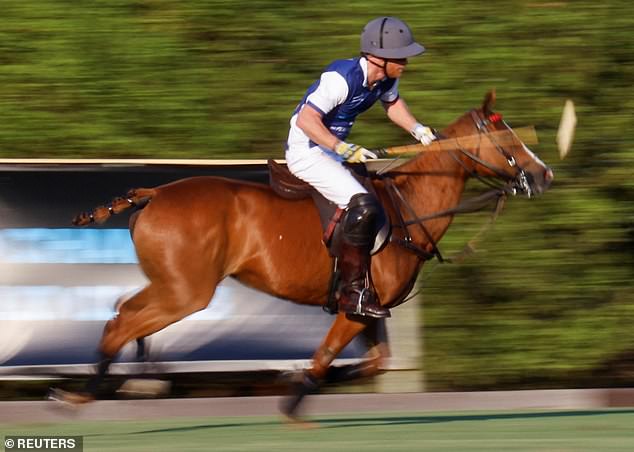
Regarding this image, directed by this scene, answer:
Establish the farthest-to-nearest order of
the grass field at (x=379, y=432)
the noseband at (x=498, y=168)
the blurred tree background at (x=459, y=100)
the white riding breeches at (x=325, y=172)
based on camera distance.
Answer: the blurred tree background at (x=459, y=100) → the noseband at (x=498, y=168) → the white riding breeches at (x=325, y=172) → the grass field at (x=379, y=432)

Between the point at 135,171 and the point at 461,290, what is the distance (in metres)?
2.56

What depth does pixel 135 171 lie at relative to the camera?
9406 mm

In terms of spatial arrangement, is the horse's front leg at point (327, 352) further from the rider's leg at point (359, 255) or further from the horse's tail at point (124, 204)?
the horse's tail at point (124, 204)

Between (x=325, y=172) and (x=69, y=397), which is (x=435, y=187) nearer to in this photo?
(x=325, y=172)

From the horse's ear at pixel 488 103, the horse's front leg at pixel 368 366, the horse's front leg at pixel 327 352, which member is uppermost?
the horse's ear at pixel 488 103

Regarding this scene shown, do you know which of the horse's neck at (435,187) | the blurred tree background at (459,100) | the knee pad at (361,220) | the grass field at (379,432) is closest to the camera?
the grass field at (379,432)

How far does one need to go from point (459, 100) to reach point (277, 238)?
2618 millimetres

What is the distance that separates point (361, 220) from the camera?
25.3 ft

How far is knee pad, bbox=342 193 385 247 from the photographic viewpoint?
25.3ft

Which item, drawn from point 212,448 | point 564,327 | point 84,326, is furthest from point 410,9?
point 212,448

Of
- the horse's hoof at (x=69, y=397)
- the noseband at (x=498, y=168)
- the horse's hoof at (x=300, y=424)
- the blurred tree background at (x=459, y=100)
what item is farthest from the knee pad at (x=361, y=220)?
the blurred tree background at (x=459, y=100)

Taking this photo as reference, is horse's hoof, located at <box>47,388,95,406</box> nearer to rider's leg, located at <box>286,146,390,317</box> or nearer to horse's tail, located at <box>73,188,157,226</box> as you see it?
horse's tail, located at <box>73,188,157,226</box>

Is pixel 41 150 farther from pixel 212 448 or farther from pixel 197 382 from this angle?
pixel 212 448

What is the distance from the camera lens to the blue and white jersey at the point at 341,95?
769cm
